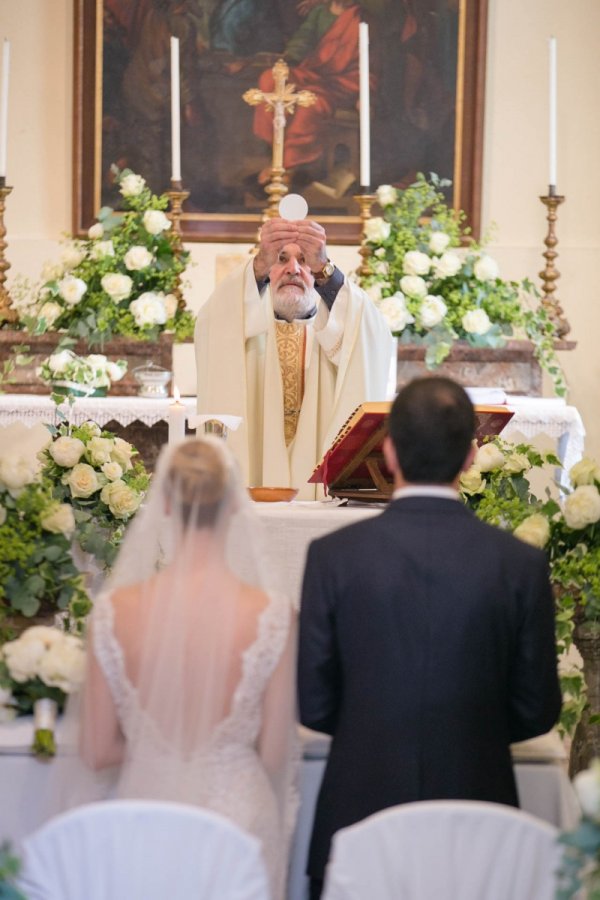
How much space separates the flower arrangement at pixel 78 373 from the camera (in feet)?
22.4

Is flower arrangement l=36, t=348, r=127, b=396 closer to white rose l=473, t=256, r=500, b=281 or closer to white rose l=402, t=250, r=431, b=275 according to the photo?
white rose l=402, t=250, r=431, b=275

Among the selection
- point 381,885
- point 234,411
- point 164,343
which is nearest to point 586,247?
point 164,343

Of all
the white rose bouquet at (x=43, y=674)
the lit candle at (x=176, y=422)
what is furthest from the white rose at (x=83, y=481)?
the white rose bouquet at (x=43, y=674)

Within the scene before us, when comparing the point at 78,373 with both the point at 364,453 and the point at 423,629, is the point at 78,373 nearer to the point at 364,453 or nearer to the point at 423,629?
the point at 364,453

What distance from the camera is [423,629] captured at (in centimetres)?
276

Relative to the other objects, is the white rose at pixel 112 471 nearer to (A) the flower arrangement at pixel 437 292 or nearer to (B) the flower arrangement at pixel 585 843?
(A) the flower arrangement at pixel 437 292

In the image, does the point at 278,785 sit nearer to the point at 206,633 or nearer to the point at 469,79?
the point at 206,633

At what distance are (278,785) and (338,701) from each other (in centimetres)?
21

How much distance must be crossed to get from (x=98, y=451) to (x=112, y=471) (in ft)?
0.29

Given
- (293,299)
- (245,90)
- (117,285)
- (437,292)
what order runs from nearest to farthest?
(293,299)
(117,285)
(437,292)
(245,90)

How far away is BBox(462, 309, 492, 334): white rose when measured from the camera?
7.06 m

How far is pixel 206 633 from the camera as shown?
2.74 metres

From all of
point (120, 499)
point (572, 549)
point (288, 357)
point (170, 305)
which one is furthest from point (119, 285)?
point (572, 549)

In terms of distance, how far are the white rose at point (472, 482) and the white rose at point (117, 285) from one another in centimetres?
312
